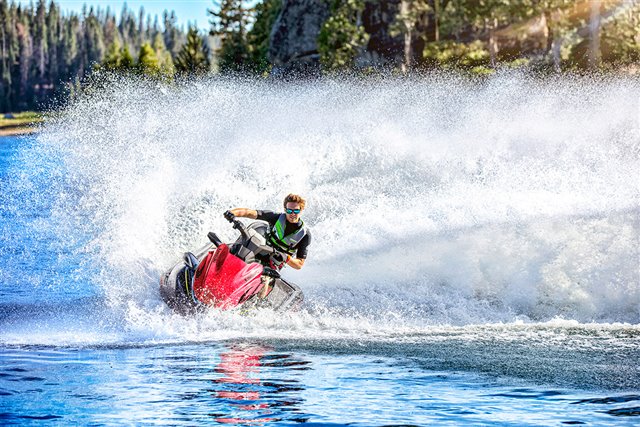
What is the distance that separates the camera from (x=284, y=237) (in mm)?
12289

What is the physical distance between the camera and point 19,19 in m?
168

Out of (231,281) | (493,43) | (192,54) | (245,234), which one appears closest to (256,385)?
(231,281)

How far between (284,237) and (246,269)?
0.97 m

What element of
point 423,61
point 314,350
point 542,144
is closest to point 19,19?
point 423,61

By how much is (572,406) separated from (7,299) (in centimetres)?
814

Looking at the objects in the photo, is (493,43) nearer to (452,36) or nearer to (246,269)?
(452,36)

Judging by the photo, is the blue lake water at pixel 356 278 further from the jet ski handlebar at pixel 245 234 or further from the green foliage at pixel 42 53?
the green foliage at pixel 42 53

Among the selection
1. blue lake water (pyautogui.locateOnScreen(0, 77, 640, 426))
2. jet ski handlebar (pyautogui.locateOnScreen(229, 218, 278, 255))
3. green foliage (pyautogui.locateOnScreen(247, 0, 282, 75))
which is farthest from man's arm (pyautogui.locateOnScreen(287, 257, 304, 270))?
green foliage (pyautogui.locateOnScreen(247, 0, 282, 75))

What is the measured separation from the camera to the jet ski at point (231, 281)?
11.3 metres

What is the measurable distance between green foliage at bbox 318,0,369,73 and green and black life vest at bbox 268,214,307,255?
1785 inches

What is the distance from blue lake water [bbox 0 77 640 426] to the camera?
8.23 meters

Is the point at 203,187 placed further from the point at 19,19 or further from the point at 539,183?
the point at 19,19

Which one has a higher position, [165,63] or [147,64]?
[165,63]

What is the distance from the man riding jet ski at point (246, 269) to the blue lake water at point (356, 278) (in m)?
0.25
